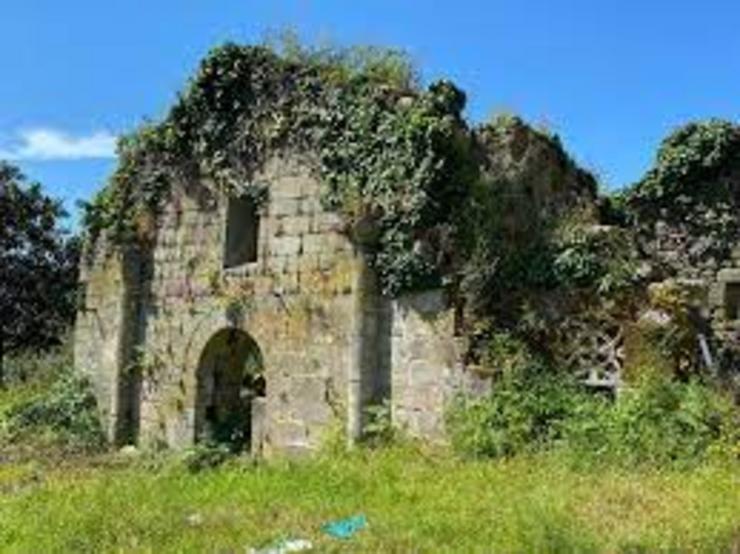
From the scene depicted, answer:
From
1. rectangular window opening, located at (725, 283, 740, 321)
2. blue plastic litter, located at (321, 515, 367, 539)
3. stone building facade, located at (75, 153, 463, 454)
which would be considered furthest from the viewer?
stone building facade, located at (75, 153, 463, 454)

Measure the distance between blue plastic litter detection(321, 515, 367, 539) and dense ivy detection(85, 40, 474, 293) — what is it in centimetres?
593

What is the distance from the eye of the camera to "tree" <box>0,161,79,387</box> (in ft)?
113

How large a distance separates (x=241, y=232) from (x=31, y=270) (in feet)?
54.2

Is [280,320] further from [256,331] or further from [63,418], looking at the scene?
[63,418]

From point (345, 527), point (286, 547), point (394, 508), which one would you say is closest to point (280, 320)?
point (394, 508)

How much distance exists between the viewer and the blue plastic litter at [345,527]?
10264 mm

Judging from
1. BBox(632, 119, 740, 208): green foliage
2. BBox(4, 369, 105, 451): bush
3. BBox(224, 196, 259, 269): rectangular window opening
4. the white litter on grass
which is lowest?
the white litter on grass

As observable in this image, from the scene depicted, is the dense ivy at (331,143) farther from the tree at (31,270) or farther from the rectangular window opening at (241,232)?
the tree at (31,270)

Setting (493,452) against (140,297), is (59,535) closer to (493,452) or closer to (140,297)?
(493,452)

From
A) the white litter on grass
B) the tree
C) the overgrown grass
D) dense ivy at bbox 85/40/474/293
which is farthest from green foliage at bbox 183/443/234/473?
the tree

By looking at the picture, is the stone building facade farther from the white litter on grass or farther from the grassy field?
the white litter on grass

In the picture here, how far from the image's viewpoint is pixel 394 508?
37.6 feet

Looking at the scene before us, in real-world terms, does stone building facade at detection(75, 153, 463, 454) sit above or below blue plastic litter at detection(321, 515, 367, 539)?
above

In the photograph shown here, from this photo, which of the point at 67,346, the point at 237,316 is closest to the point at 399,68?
the point at 237,316
